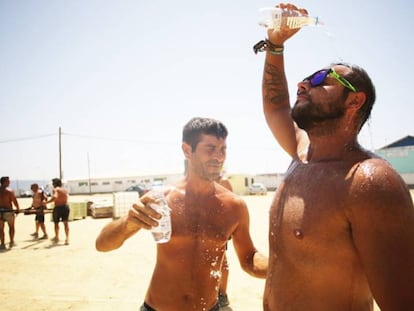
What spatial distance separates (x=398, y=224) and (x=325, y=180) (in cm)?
46

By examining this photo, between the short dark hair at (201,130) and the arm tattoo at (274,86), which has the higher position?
the arm tattoo at (274,86)

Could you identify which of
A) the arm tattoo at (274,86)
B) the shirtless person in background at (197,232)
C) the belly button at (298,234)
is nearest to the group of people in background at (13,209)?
the shirtless person in background at (197,232)

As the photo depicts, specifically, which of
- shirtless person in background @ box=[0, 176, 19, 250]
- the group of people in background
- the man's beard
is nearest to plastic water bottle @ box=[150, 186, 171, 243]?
the man's beard

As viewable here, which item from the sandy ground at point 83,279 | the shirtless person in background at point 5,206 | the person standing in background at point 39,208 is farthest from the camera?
the person standing in background at point 39,208

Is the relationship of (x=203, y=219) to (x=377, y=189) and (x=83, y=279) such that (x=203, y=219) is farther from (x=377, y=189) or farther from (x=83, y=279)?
(x=83, y=279)

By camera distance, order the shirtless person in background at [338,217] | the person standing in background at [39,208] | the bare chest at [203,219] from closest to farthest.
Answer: the shirtless person in background at [338,217], the bare chest at [203,219], the person standing in background at [39,208]

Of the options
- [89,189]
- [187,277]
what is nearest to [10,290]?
[187,277]

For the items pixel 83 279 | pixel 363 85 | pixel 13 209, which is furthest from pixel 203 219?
pixel 13 209

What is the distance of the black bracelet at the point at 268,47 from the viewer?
2.66m

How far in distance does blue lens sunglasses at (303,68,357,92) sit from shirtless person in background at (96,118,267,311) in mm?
1217

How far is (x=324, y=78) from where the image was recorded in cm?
200

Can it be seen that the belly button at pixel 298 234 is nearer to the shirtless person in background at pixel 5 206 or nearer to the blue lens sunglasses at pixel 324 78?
the blue lens sunglasses at pixel 324 78

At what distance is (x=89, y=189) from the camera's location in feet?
222

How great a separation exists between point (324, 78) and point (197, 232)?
67.6 inches
